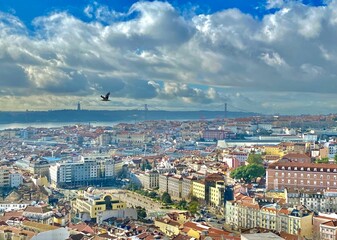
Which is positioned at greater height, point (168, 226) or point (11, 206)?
point (168, 226)

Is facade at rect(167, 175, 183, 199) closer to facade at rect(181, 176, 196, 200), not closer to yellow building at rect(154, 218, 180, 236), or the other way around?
facade at rect(181, 176, 196, 200)

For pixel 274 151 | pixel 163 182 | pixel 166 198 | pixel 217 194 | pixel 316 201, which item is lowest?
pixel 166 198

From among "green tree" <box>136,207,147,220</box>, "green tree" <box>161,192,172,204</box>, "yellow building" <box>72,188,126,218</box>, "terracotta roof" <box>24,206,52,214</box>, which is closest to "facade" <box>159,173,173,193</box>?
"green tree" <box>161,192,172,204</box>

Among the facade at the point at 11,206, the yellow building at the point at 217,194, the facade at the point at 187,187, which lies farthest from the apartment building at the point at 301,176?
the facade at the point at 11,206

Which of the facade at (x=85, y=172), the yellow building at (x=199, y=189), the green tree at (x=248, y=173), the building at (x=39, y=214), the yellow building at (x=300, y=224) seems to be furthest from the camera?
the facade at (x=85, y=172)

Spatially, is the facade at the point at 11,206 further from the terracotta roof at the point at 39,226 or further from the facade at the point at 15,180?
the facade at the point at 15,180

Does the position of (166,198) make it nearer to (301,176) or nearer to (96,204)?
(96,204)

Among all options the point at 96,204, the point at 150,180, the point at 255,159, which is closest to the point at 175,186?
the point at 150,180
